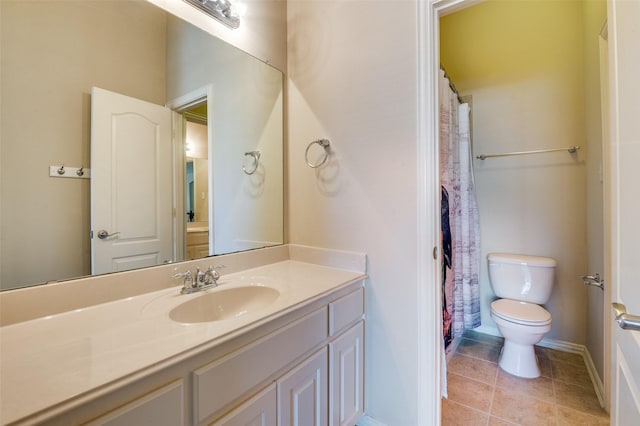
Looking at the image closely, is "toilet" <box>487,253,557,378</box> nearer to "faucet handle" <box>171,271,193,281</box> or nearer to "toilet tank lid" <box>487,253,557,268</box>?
"toilet tank lid" <box>487,253,557,268</box>

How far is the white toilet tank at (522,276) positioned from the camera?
6.50 ft

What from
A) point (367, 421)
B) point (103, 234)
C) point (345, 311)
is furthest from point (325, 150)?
point (367, 421)

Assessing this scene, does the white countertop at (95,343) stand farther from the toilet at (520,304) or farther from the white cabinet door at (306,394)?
the toilet at (520,304)

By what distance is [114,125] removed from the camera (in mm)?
1002

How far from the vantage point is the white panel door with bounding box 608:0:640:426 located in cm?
59

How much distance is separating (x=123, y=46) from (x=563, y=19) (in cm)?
289

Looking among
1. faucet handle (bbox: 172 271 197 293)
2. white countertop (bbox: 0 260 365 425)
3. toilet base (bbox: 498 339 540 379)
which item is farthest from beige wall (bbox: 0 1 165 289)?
toilet base (bbox: 498 339 540 379)

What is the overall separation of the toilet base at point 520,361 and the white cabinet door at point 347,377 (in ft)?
4.03

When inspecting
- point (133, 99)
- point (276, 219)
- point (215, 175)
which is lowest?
point (276, 219)

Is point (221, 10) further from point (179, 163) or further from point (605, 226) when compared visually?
point (605, 226)

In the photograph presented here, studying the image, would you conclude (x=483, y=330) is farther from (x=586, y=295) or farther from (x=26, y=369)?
(x=26, y=369)

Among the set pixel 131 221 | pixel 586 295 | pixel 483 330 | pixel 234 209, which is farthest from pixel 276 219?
pixel 586 295

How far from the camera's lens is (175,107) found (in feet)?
3.92

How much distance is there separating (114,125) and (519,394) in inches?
100
